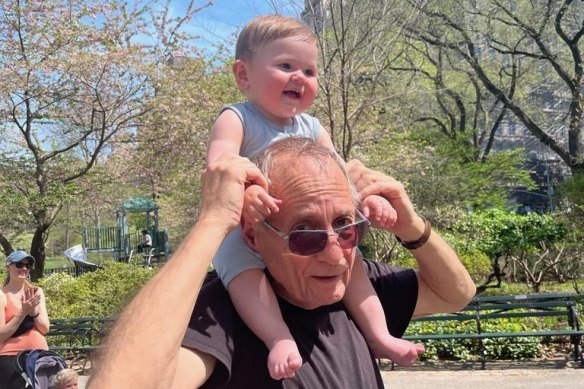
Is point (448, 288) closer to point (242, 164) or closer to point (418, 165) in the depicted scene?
point (242, 164)

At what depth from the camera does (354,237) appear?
1.80 metres

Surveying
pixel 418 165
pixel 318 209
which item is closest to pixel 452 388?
pixel 318 209

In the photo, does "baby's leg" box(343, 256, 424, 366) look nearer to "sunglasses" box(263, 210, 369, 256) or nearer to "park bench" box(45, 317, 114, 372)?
"sunglasses" box(263, 210, 369, 256)

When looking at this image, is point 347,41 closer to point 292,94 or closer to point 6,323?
point 6,323

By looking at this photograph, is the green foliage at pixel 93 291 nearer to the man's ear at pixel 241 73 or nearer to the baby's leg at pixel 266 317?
the man's ear at pixel 241 73

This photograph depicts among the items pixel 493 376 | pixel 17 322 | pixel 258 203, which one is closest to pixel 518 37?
pixel 493 376

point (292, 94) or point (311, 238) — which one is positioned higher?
point (292, 94)

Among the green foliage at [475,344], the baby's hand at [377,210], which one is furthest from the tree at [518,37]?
the baby's hand at [377,210]

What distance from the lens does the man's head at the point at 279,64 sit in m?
2.05

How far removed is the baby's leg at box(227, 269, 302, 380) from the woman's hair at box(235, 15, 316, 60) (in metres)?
0.74

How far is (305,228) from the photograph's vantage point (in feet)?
5.73

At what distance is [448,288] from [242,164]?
87cm

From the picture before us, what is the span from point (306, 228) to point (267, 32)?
27.4 inches

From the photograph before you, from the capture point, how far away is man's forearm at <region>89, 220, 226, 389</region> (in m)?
1.42
